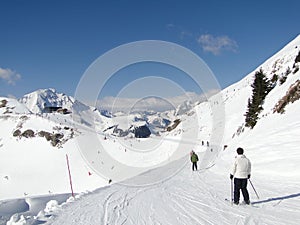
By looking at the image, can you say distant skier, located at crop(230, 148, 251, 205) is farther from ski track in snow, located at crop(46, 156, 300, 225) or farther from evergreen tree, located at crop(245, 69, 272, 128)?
evergreen tree, located at crop(245, 69, 272, 128)

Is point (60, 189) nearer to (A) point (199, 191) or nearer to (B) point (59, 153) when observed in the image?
(B) point (59, 153)

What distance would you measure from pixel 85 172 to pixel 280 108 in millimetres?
30734

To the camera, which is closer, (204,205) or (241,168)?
(241,168)

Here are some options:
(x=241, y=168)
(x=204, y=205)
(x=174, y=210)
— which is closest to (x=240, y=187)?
(x=241, y=168)

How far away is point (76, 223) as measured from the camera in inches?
299

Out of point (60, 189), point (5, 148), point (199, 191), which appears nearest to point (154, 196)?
point (199, 191)

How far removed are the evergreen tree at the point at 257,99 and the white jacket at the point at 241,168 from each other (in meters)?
25.4

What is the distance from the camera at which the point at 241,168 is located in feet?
27.5

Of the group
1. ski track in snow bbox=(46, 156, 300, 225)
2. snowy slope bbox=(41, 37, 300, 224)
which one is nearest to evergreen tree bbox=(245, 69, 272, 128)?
snowy slope bbox=(41, 37, 300, 224)

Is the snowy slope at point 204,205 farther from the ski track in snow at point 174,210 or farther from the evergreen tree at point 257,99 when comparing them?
the evergreen tree at point 257,99

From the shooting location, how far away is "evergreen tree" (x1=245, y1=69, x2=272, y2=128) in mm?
33894

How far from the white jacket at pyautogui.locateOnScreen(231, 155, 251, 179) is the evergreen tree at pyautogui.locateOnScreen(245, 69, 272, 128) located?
25.4 metres

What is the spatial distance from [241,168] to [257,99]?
30.2 m

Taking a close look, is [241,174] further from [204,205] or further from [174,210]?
[174,210]
